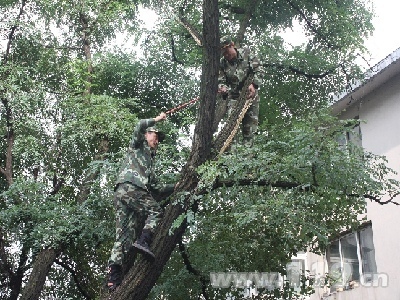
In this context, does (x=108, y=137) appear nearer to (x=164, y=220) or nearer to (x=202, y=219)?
(x=202, y=219)

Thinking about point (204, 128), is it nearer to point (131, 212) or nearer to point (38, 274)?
point (131, 212)

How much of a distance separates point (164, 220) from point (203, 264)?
231cm

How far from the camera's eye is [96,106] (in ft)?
30.1

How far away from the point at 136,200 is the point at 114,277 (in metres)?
0.84

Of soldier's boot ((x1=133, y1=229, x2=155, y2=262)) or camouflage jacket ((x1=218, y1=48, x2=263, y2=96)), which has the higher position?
camouflage jacket ((x1=218, y1=48, x2=263, y2=96))

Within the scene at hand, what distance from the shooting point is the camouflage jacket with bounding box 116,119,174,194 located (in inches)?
210

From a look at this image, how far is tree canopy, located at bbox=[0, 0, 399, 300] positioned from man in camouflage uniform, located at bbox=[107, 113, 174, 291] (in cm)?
18

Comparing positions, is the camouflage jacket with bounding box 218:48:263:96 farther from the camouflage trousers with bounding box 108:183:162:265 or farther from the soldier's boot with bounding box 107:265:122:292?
the soldier's boot with bounding box 107:265:122:292

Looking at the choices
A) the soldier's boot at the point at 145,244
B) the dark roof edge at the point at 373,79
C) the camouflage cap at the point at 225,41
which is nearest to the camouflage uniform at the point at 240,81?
the camouflage cap at the point at 225,41

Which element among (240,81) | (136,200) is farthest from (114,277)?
(240,81)

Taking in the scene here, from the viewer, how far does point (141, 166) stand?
5.48m

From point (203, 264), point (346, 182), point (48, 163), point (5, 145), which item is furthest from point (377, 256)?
point (5, 145)

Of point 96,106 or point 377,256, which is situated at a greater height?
point 96,106

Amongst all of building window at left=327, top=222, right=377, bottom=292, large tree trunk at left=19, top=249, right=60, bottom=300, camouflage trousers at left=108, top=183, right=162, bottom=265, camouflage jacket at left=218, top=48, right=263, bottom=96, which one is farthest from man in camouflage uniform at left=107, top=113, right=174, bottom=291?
building window at left=327, top=222, right=377, bottom=292
